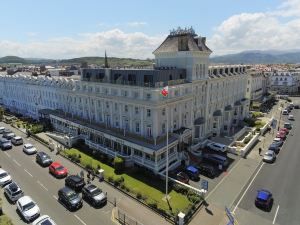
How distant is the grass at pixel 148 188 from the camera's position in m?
34.1

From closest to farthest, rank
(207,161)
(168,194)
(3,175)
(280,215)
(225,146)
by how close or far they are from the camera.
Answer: (280,215) < (168,194) < (3,175) < (207,161) < (225,146)

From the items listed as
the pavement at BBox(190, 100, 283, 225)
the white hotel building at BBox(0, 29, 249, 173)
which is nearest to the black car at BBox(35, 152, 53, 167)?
the white hotel building at BBox(0, 29, 249, 173)

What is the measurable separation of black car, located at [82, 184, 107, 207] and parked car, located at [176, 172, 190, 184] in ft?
43.5

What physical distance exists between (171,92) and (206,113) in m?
16.4

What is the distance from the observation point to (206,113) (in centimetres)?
5859

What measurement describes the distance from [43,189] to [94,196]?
34.1 ft

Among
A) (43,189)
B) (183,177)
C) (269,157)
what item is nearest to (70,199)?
(43,189)

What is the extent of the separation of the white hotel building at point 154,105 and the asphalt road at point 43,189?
Result: 11.6 metres

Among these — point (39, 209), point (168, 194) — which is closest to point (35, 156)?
point (39, 209)

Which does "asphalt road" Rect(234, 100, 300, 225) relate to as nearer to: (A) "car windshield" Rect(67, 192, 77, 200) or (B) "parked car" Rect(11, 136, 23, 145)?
(A) "car windshield" Rect(67, 192, 77, 200)

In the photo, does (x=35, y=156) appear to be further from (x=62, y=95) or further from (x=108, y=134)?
(x=62, y=95)

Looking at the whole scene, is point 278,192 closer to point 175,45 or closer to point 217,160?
point 217,160

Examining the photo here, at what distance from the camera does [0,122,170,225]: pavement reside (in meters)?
31.4

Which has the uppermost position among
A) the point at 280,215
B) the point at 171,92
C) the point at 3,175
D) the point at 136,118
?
the point at 171,92
